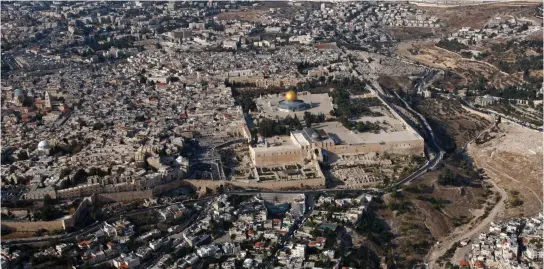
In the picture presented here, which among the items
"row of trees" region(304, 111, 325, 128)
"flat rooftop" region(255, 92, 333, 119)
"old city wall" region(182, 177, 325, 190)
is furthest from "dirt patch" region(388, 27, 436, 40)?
"old city wall" region(182, 177, 325, 190)

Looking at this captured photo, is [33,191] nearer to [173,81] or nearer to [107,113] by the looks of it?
[107,113]

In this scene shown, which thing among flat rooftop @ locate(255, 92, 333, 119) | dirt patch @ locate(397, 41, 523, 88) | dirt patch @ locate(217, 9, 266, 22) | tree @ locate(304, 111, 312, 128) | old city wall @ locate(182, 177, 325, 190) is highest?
tree @ locate(304, 111, 312, 128)

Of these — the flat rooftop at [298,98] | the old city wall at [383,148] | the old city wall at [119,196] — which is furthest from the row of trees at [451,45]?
the old city wall at [119,196]

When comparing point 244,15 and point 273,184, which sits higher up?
point 273,184

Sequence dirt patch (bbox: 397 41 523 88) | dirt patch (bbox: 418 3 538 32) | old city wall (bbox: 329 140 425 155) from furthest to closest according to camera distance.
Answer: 1. dirt patch (bbox: 418 3 538 32)
2. dirt patch (bbox: 397 41 523 88)
3. old city wall (bbox: 329 140 425 155)

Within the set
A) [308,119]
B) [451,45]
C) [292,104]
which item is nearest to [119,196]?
[308,119]

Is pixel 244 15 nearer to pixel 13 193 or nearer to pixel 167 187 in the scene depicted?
pixel 167 187

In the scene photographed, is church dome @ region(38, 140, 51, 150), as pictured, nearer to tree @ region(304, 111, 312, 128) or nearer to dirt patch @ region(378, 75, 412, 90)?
tree @ region(304, 111, 312, 128)
